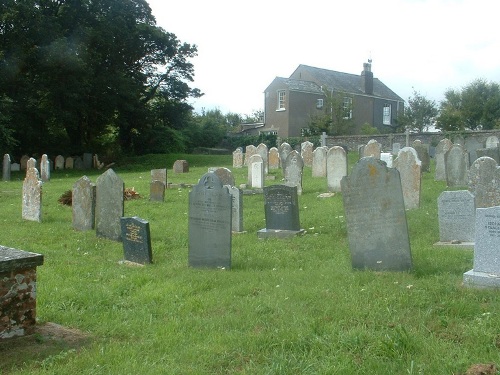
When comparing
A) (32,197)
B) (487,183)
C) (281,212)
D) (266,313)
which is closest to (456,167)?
(487,183)

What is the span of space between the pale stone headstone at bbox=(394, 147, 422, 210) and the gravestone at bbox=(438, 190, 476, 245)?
394 centimetres

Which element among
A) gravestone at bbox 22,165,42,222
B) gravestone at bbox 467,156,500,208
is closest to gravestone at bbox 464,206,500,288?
gravestone at bbox 467,156,500,208

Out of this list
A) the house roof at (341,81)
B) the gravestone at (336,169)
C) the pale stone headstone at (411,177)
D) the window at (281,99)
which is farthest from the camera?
the house roof at (341,81)

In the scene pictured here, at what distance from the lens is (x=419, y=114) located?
55.6 meters

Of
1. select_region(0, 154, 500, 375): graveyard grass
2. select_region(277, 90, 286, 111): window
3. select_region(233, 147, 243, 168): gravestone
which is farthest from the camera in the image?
select_region(277, 90, 286, 111): window

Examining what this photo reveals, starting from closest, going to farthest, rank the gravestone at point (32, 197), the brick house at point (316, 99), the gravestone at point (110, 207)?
the gravestone at point (110, 207) → the gravestone at point (32, 197) → the brick house at point (316, 99)

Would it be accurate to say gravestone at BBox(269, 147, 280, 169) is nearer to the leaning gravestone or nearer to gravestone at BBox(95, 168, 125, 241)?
gravestone at BBox(95, 168, 125, 241)

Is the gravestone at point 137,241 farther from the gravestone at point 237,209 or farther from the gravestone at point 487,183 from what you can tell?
the gravestone at point 487,183

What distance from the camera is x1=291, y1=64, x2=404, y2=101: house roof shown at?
53875 mm

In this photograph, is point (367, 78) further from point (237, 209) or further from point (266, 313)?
point (266, 313)

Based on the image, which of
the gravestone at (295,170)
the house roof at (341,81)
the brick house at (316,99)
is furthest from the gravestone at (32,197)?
the house roof at (341,81)

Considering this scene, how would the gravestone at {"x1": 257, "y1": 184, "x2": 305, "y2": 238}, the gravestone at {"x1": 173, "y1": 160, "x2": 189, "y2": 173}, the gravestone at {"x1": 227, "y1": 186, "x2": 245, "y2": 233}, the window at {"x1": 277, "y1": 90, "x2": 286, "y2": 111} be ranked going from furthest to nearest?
the window at {"x1": 277, "y1": 90, "x2": 286, "y2": 111} < the gravestone at {"x1": 173, "y1": 160, "x2": 189, "y2": 173} < the gravestone at {"x1": 227, "y1": 186, "x2": 245, "y2": 233} < the gravestone at {"x1": 257, "y1": 184, "x2": 305, "y2": 238}

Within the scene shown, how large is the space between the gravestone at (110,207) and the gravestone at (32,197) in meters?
2.53

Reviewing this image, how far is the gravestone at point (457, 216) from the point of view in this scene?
9.43 m
